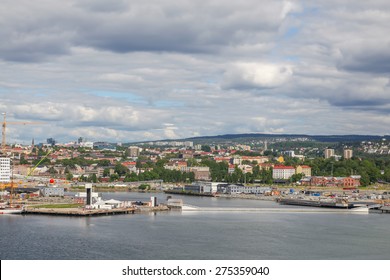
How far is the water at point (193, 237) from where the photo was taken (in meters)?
21.2

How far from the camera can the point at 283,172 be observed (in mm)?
81000

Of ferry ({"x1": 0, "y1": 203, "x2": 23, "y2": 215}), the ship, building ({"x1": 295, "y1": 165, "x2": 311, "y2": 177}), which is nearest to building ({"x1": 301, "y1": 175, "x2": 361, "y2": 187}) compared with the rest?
building ({"x1": 295, "y1": 165, "x2": 311, "y2": 177})

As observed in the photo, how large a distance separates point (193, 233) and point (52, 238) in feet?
17.6

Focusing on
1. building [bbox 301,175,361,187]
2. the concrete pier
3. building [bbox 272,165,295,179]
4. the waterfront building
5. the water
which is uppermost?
building [bbox 272,165,295,179]

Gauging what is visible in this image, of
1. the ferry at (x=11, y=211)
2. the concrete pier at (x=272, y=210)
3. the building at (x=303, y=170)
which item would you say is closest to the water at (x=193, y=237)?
the ferry at (x=11, y=211)

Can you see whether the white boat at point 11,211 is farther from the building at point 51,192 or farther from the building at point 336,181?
the building at point 336,181

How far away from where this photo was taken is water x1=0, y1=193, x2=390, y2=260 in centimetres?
2125

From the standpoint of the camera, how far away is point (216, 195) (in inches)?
2331

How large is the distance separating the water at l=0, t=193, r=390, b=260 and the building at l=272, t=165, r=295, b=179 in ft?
151

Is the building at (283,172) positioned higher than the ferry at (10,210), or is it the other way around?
the building at (283,172)

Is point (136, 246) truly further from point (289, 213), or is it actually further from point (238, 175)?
point (238, 175)

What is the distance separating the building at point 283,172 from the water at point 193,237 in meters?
46.0

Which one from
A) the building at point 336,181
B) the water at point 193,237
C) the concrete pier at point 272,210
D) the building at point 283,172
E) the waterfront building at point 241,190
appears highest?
the building at point 283,172

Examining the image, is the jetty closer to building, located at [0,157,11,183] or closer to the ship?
the ship
